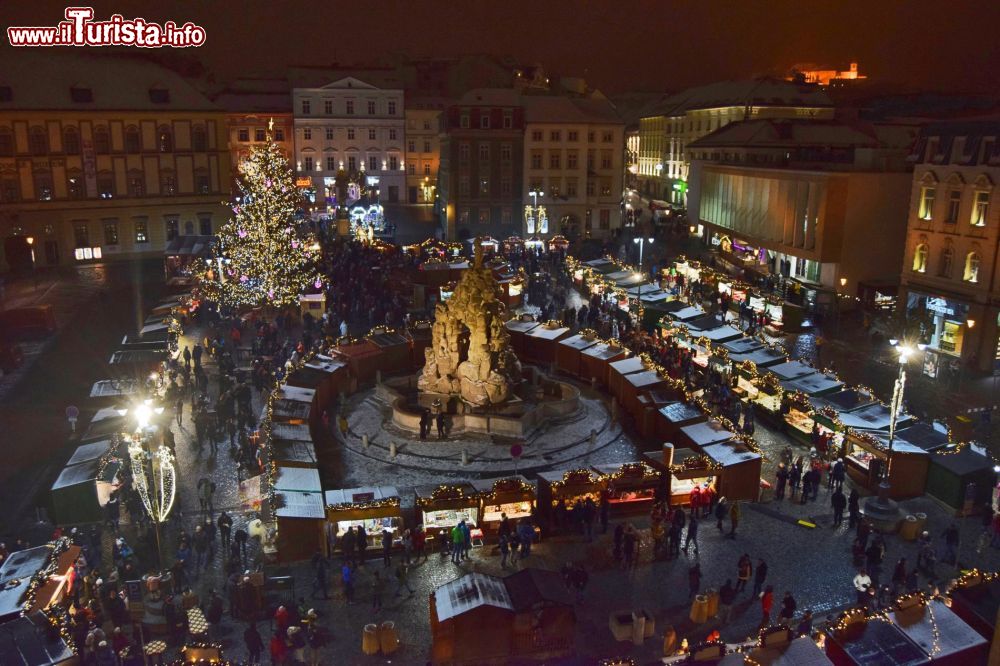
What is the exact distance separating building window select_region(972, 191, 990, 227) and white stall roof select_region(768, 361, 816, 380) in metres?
12.7

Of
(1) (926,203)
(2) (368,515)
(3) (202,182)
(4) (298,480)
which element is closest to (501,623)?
(2) (368,515)

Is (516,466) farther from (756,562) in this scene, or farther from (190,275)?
(190,275)

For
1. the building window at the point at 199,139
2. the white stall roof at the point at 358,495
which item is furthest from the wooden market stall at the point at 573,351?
the building window at the point at 199,139

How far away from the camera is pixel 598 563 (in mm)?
19922

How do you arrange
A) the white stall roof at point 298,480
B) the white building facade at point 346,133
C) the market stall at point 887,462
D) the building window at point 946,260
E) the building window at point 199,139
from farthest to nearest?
the white building facade at point 346,133 → the building window at point 199,139 → the building window at point 946,260 → the market stall at point 887,462 → the white stall roof at point 298,480

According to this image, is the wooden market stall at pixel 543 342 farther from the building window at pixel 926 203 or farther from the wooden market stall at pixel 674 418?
the building window at pixel 926 203

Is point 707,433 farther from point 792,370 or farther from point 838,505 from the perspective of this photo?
point 792,370

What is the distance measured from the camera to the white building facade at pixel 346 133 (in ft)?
269

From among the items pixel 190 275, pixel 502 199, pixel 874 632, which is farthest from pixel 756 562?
pixel 502 199

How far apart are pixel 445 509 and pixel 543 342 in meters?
16.5

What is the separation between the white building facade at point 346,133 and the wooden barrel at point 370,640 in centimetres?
6889

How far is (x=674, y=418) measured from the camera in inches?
1020

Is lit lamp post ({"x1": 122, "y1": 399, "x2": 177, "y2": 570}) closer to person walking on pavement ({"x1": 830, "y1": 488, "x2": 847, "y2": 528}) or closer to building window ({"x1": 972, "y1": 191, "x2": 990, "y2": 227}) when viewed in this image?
person walking on pavement ({"x1": 830, "y1": 488, "x2": 847, "y2": 528})

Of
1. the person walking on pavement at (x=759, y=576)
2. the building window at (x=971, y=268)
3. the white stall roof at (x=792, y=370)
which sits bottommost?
the person walking on pavement at (x=759, y=576)
